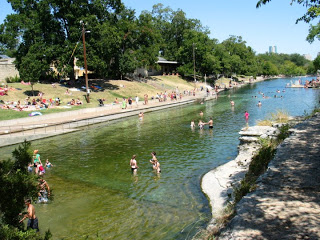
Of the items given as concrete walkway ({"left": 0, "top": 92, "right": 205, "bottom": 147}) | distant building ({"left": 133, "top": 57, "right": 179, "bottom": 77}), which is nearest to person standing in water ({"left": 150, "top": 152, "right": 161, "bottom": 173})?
concrete walkway ({"left": 0, "top": 92, "right": 205, "bottom": 147})

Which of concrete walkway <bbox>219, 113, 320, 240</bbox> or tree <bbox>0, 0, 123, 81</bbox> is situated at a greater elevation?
tree <bbox>0, 0, 123, 81</bbox>

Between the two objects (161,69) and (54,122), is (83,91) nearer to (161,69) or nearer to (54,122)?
(54,122)

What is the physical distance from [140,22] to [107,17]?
1148 centimetres

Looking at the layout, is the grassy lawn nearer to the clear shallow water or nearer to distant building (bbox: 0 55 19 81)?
distant building (bbox: 0 55 19 81)

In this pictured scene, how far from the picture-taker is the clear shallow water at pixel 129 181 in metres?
10.7

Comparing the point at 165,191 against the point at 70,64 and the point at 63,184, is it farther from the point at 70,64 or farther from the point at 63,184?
the point at 70,64

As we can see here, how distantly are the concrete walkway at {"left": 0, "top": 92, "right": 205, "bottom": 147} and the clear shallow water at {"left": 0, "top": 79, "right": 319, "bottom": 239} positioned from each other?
1184 millimetres

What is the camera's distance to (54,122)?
2905 centimetres

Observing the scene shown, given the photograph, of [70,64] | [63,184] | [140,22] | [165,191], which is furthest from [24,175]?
[140,22]

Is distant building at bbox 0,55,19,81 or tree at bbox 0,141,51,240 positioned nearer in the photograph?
tree at bbox 0,141,51,240

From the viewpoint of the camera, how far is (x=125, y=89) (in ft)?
172

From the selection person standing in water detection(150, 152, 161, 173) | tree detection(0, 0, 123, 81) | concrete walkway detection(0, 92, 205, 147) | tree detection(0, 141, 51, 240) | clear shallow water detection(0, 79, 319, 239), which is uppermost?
tree detection(0, 0, 123, 81)

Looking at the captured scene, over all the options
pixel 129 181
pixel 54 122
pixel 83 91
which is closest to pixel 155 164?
pixel 129 181

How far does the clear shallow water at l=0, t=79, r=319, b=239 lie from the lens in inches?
421
